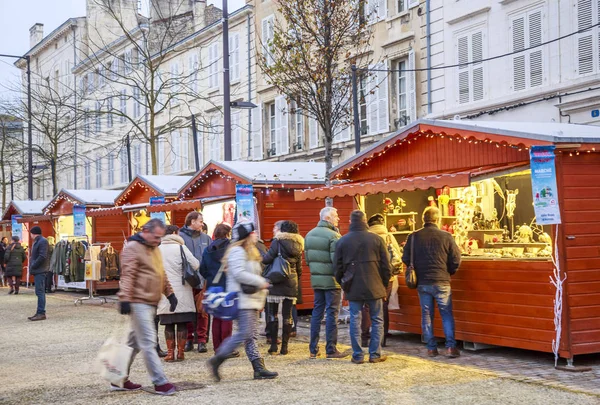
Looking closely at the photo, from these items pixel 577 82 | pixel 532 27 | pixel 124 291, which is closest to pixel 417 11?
pixel 532 27

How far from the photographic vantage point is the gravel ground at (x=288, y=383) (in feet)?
25.7

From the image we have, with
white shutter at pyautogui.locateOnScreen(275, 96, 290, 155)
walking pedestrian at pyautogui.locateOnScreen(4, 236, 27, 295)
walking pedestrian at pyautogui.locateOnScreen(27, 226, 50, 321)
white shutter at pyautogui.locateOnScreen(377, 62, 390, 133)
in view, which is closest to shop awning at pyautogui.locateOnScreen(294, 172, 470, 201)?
walking pedestrian at pyautogui.locateOnScreen(27, 226, 50, 321)

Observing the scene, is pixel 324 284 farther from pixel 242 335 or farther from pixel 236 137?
pixel 236 137

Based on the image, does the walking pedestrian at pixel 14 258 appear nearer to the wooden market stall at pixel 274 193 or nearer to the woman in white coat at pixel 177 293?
the wooden market stall at pixel 274 193

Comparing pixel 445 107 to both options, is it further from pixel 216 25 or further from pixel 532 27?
pixel 216 25

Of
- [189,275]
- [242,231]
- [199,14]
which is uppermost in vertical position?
[199,14]

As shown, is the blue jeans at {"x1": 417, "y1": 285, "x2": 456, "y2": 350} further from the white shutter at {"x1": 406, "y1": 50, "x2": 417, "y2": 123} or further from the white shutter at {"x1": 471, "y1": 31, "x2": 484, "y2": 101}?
the white shutter at {"x1": 406, "y1": 50, "x2": 417, "y2": 123}

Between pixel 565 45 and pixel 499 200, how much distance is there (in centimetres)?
819

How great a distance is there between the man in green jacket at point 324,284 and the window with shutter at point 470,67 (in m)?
11.0

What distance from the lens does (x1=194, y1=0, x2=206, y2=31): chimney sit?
3819cm

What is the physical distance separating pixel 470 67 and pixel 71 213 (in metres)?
11.9

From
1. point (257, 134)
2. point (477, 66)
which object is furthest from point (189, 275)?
point (257, 134)

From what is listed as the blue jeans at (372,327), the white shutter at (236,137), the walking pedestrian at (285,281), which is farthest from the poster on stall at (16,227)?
the blue jeans at (372,327)

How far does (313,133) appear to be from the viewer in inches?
1078
